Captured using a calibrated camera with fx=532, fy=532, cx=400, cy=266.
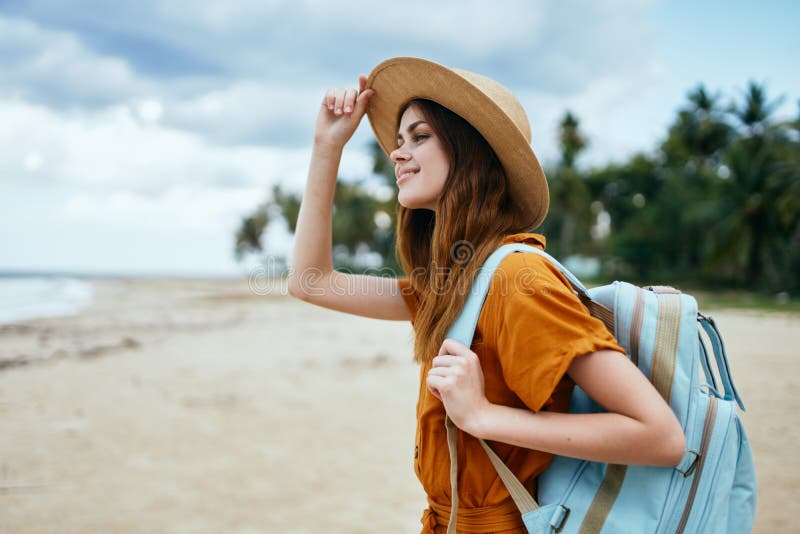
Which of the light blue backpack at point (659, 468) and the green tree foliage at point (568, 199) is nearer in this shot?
the light blue backpack at point (659, 468)

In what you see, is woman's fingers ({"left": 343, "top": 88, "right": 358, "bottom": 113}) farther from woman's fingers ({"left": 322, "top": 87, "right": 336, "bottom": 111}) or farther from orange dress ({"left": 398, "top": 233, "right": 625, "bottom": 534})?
orange dress ({"left": 398, "top": 233, "right": 625, "bottom": 534})

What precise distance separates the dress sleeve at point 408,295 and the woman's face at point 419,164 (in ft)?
1.08

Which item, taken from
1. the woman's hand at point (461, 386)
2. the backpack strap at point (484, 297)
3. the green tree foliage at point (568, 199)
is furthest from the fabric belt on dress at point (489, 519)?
the green tree foliage at point (568, 199)

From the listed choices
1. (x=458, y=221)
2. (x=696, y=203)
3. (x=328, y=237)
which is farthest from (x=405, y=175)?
Result: (x=696, y=203)

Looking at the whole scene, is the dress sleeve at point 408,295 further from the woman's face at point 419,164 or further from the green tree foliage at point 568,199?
the green tree foliage at point 568,199

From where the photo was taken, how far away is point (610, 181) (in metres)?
35.4

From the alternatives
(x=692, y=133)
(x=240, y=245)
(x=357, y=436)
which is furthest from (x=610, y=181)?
(x=240, y=245)

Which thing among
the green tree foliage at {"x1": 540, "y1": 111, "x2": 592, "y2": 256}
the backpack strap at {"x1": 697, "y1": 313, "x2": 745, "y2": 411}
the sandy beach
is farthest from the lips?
the green tree foliage at {"x1": 540, "y1": 111, "x2": 592, "y2": 256}

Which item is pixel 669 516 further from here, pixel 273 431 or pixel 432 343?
pixel 273 431

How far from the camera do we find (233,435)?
474cm

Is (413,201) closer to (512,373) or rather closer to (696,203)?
(512,373)

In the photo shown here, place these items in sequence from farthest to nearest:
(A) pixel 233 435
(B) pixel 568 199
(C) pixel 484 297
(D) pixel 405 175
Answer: (B) pixel 568 199, (A) pixel 233 435, (D) pixel 405 175, (C) pixel 484 297

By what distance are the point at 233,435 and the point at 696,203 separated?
2705 centimetres

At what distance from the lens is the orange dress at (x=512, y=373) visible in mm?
951
